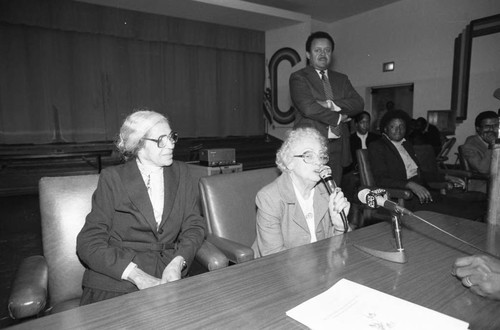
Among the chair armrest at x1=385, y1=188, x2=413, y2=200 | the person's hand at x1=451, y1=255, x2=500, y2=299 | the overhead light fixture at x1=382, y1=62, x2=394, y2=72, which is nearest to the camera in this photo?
the person's hand at x1=451, y1=255, x2=500, y2=299

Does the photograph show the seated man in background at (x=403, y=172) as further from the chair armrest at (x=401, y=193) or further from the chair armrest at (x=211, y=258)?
the chair armrest at (x=211, y=258)

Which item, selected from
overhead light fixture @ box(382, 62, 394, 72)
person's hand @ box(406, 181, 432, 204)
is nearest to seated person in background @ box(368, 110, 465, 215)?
person's hand @ box(406, 181, 432, 204)

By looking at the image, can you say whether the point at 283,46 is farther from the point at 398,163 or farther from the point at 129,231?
the point at 129,231

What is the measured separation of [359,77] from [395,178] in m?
5.76

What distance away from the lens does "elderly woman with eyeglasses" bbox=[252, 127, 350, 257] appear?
1.65 m

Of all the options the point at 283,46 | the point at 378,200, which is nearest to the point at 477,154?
the point at 378,200

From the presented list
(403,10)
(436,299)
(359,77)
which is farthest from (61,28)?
(436,299)

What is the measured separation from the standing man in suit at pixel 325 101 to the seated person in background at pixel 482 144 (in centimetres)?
159

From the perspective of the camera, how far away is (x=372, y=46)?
787 cm

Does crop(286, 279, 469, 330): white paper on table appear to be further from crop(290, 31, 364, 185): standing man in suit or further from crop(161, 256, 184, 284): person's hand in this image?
crop(290, 31, 364, 185): standing man in suit

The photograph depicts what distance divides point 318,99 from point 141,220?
195 cm

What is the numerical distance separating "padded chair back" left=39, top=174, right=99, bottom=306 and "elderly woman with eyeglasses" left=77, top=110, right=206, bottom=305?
0.27ft

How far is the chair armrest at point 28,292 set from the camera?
3.42 ft

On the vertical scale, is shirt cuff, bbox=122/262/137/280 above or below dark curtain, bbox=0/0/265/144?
below
